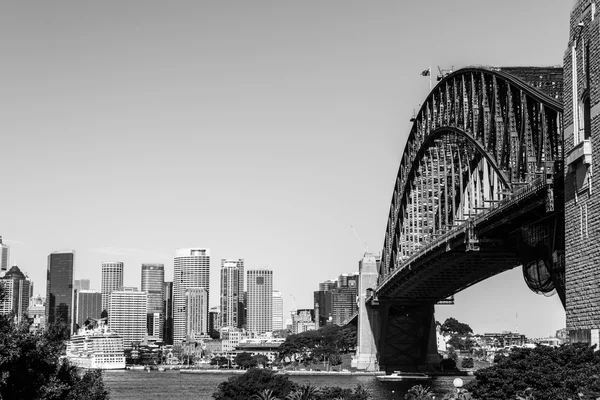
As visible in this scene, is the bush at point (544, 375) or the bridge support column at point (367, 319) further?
the bridge support column at point (367, 319)

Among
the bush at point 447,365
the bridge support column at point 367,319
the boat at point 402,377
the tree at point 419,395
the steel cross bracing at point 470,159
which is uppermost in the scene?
the steel cross bracing at point 470,159

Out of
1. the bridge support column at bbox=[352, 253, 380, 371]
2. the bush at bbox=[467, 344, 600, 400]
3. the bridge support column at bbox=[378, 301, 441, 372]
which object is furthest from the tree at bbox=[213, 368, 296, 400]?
the bridge support column at bbox=[352, 253, 380, 371]

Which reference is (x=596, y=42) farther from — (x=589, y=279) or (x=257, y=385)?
(x=257, y=385)

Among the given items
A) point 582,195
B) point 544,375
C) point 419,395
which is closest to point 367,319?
point 419,395

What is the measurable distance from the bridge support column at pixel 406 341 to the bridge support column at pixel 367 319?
1.88m

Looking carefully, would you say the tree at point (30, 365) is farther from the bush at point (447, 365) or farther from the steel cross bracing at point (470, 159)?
the bush at point (447, 365)

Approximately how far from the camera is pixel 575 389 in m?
43.4

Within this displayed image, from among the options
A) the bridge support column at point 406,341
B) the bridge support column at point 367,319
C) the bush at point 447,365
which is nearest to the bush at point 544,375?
the bridge support column at point 406,341

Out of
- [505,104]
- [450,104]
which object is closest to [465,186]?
[450,104]

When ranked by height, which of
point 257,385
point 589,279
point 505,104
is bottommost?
point 257,385

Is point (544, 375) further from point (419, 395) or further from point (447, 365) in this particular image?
point (447, 365)

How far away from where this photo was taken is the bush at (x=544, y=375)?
141 ft

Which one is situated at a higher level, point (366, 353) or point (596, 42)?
point (596, 42)

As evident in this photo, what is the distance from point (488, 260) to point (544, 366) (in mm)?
40928
